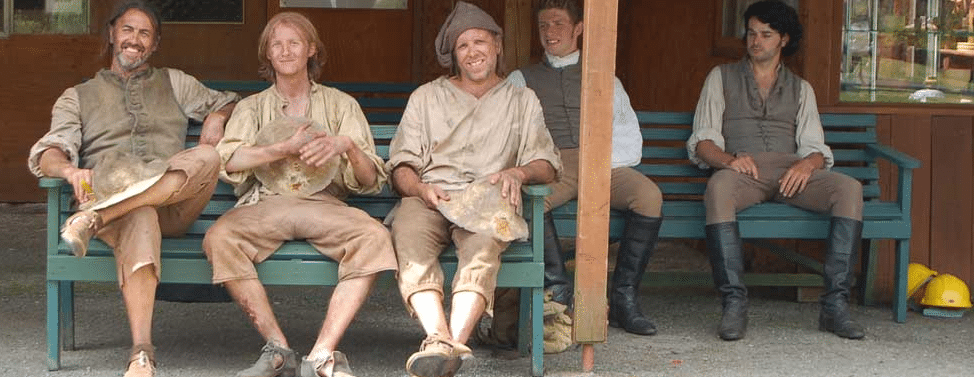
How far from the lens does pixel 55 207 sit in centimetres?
552

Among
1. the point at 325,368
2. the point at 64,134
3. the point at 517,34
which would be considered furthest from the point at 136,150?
the point at 517,34

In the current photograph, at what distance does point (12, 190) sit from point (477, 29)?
14.6 ft

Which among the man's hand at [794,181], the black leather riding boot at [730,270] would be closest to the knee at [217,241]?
the black leather riding boot at [730,270]

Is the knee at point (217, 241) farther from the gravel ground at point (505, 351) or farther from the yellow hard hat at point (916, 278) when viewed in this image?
the yellow hard hat at point (916, 278)

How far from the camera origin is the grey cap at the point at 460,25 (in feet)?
19.1

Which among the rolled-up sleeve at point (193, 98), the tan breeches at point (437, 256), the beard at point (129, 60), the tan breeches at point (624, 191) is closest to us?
the tan breeches at point (437, 256)

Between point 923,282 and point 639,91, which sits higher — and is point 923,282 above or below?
below

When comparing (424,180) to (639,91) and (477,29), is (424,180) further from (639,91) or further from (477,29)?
(639,91)

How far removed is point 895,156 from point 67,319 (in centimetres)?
324

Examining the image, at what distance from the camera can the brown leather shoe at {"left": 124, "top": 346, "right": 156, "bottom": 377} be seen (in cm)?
537

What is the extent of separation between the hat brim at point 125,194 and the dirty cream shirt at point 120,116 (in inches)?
14.7

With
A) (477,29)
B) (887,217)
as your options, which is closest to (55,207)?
(477,29)

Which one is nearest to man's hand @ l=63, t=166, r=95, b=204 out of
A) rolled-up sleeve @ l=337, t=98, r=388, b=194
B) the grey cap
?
rolled-up sleeve @ l=337, t=98, r=388, b=194

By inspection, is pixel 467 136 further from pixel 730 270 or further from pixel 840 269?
pixel 840 269
